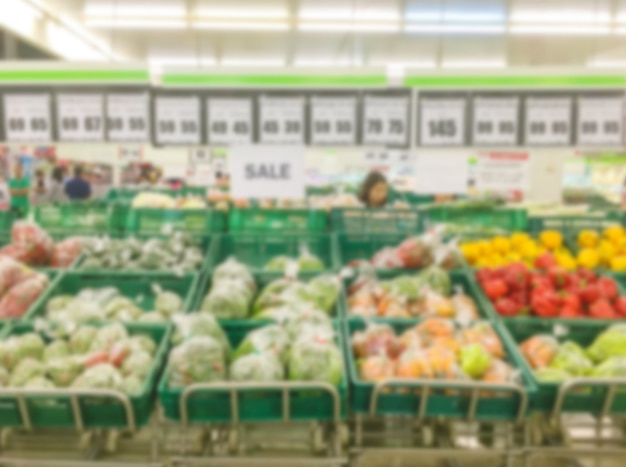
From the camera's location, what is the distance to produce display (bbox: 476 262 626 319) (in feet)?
10.3

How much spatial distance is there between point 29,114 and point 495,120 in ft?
11.1

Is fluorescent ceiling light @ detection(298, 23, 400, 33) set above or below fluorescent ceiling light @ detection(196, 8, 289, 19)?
below

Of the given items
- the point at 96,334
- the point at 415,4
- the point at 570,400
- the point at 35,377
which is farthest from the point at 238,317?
the point at 415,4

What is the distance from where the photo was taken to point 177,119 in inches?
182

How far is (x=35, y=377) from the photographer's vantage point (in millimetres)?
2432

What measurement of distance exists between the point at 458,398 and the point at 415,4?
17.5 ft

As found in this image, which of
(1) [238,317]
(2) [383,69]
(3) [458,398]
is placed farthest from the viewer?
(2) [383,69]

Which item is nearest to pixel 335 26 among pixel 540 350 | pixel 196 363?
pixel 540 350

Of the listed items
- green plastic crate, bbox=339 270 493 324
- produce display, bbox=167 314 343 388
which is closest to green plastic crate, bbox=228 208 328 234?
green plastic crate, bbox=339 270 493 324

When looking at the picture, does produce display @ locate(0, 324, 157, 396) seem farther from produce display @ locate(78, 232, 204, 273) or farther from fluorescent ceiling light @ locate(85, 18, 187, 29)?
fluorescent ceiling light @ locate(85, 18, 187, 29)

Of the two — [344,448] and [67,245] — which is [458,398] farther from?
[67,245]

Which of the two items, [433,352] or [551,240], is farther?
[551,240]

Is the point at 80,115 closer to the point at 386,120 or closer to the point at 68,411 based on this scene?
the point at 386,120

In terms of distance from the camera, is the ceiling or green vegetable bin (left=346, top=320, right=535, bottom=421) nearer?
green vegetable bin (left=346, top=320, right=535, bottom=421)
